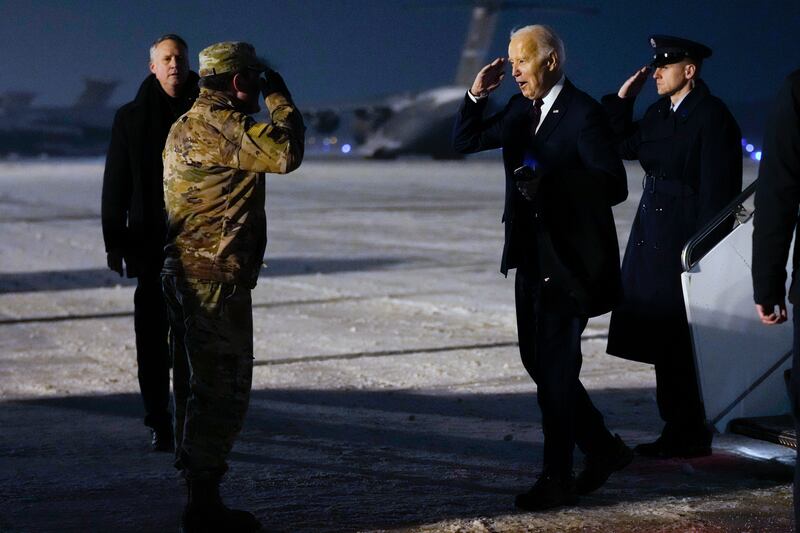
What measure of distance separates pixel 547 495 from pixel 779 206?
169cm

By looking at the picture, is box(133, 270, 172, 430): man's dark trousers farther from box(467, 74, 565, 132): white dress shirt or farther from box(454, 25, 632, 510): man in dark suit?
box(467, 74, 565, 132): white dress shirt

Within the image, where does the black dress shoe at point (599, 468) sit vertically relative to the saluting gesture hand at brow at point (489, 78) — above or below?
below

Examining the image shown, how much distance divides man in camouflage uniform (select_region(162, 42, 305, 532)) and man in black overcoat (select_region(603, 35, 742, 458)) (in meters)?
2.05

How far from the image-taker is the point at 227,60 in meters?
4.74

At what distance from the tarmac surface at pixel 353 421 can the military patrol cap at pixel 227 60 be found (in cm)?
174

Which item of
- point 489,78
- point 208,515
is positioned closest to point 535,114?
point 489,78

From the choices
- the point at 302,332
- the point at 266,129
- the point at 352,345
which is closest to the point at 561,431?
the point at 266,129

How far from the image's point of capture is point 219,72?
15.6ft

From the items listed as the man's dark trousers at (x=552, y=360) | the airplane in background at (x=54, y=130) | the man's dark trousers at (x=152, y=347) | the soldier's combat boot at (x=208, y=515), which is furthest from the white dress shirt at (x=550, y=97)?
the airplane in background at (x=54, y=130)

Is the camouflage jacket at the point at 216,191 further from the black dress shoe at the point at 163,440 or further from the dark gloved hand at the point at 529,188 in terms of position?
the black dress shoe at the point at 163,440

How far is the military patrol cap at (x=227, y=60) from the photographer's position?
4742 millimetres

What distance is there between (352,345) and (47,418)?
2858 millimetres

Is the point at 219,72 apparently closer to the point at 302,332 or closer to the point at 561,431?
the point at 561,431

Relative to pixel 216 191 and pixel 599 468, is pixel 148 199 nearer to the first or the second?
pixel 216 191
